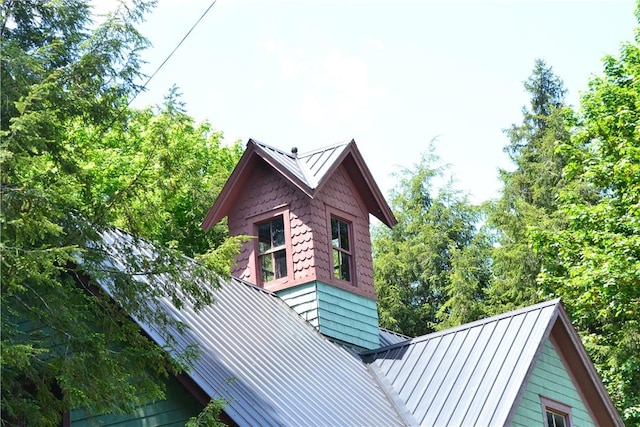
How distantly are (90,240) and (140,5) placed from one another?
2.70 metres

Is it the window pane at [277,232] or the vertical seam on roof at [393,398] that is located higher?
the window pane at [277,232]

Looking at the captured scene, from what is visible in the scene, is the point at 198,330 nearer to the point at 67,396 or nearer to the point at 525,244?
the point at 67,396

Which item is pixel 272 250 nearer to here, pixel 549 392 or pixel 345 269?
pixel 345 269

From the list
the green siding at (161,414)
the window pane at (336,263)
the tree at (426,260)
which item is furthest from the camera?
the tree at (426,260)

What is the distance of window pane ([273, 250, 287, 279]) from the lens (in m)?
19.1

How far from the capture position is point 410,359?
17344mm

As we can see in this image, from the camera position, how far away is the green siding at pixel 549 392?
16.1 meters

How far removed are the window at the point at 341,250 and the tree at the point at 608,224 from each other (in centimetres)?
650

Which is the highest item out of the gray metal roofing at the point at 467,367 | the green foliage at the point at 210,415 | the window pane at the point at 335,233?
the window pane at the point at 335,233

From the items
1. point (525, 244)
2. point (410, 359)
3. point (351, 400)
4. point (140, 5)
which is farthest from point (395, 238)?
point (140, 5)

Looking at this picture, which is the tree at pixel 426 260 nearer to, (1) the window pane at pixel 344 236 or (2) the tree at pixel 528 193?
(2) the tree at pixel 528 193

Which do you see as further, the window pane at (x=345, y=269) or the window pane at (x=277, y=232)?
the window pane at (x=345, y=269)

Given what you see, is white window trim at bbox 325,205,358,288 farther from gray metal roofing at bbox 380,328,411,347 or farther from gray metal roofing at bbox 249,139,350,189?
gray metal roofing at bbox 380,328,411,347

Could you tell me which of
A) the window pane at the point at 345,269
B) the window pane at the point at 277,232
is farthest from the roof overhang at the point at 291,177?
the window pane at the point at 345,269
